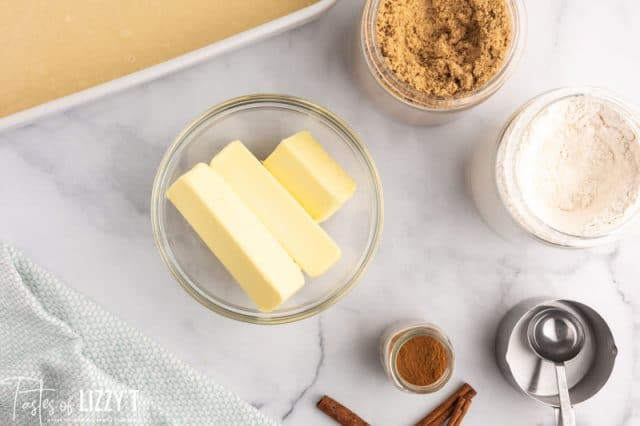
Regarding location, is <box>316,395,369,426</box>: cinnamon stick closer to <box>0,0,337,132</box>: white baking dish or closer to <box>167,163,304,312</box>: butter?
<box>167,163,304,312</box>: butter

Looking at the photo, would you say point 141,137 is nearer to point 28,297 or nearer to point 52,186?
point 52,186

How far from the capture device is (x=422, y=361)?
3.14 feet

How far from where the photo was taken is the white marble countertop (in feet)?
3.25

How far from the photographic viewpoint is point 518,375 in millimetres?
1011

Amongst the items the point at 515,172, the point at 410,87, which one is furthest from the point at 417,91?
the point at 515,172

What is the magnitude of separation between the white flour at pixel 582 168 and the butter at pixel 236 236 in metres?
0.36

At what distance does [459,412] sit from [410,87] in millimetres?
519

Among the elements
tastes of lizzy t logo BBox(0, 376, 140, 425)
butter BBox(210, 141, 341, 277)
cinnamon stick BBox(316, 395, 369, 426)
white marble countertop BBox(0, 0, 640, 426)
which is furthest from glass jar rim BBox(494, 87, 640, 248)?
tastes of lizzy t logo BBox(0, 376, 140, 425)

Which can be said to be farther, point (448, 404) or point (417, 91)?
point (448, 404)

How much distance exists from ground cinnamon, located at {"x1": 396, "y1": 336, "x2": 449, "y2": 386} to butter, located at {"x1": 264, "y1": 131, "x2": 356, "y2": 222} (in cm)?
24

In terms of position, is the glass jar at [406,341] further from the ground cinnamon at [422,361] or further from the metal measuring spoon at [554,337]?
the metal measuring spoon at [554,337]

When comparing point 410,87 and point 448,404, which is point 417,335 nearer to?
point 448,404

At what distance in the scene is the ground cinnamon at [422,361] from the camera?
96 centimetres

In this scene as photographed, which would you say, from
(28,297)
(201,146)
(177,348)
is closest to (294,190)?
(201,146)
